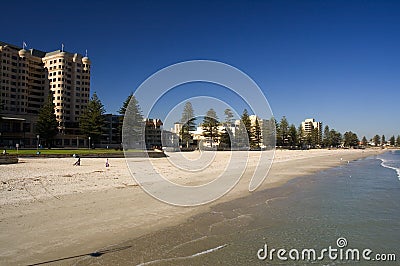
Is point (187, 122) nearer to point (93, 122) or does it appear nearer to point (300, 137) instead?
point (93, 122)

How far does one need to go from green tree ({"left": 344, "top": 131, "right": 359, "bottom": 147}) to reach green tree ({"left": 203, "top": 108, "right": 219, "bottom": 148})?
120 m

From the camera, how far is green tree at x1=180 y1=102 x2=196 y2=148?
2751 inches

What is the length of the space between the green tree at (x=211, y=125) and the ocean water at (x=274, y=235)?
56.9m

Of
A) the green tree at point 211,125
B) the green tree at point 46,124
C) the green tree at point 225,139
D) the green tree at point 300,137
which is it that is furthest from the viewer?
the green tree at point 300,137

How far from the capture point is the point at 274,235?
33.7 feet

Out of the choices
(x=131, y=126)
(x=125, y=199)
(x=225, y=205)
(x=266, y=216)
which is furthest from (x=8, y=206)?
(x=131, y=126)

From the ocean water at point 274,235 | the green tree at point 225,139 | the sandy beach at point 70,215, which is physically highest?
the green tree at point 225,139

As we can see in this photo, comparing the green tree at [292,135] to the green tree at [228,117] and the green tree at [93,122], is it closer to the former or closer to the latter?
the green tree at [228,117]

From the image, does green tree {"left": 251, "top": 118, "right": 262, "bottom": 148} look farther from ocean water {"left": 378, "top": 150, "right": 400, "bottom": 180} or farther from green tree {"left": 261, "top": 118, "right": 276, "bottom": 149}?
ocean water {"left": 378, "top": 150, "right": 400, "bottom": 180}

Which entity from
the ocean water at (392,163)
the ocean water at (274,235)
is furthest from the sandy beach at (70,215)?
the ocean water at (392,163)

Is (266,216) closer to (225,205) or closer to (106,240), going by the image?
(225,205)

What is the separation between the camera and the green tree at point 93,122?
60688 mm

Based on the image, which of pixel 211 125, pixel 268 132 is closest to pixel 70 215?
pixel 211 125

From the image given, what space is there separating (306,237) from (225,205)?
5.22 m
